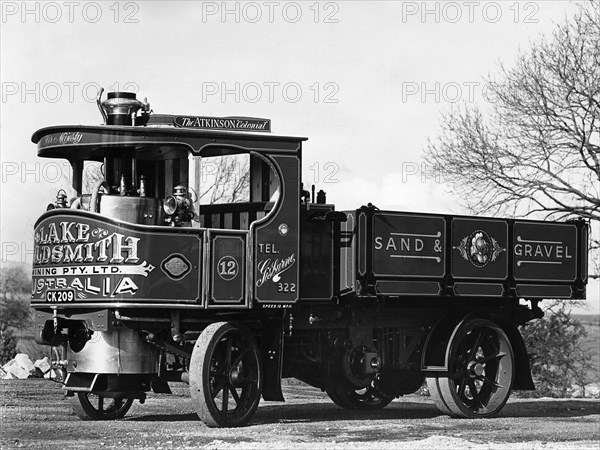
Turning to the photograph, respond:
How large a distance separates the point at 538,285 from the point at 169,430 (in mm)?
6429

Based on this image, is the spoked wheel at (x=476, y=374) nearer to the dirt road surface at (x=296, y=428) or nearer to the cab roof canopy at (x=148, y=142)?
the dirt road surface at (x=296, y=428)

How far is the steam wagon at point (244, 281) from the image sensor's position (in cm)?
1597

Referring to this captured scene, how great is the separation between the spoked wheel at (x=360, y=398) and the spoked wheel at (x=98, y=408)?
3.36m

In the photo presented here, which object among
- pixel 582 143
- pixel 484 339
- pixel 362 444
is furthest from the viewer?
pixel 582 143

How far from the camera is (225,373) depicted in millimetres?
16438

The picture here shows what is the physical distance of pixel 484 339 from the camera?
1938cm

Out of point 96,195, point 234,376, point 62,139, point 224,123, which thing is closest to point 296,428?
point 234,376

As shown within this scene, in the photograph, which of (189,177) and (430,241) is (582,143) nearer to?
(430,241)

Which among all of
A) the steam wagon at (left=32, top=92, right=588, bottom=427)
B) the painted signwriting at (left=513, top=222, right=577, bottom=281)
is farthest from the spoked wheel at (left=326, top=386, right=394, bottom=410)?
the painted signwriting at (left=513, top=222, right=577, bottom=281)

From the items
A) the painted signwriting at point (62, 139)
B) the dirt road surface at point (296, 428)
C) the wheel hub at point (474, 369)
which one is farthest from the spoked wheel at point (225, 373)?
the wheel hub at point (474, 369)

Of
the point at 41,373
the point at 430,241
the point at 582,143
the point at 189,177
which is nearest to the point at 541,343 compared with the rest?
the point at 582,143

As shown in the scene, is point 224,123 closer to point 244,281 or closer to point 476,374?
point 244,281

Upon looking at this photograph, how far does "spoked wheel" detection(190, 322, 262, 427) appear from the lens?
627 inches

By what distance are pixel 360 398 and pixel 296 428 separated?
157 inches
